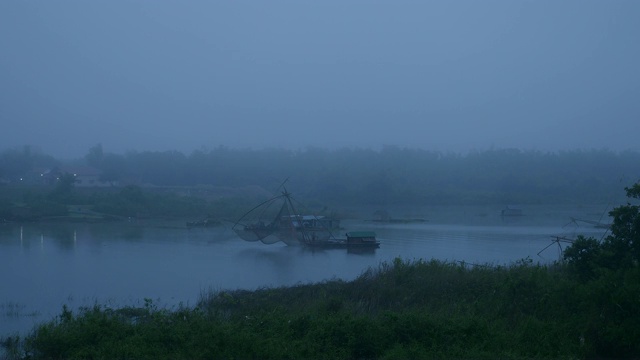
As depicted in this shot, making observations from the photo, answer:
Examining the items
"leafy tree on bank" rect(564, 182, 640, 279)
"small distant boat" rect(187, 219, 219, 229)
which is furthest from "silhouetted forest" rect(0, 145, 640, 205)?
"leafy tree on bank" rect(564, 182, 640, 279)

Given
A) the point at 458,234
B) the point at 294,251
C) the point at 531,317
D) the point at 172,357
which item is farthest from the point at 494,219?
the point at 172,357

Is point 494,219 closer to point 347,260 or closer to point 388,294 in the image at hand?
point 347,260

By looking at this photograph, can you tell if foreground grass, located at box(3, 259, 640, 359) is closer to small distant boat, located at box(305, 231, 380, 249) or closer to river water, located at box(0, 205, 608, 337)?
river water, located at box(0, 205, 608, 337)

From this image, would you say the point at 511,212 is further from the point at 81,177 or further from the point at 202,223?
the point at 81,177

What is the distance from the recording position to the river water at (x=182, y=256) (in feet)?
45.5

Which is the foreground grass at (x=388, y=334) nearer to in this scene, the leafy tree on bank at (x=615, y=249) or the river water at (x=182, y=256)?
the leafy tree on bank at (x=615, y=249)

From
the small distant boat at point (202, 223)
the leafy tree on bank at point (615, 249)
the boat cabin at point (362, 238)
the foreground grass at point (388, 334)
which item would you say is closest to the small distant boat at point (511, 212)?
the boat cabin at point (362, 238)

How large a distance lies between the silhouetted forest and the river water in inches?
249

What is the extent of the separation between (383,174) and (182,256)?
22.7 meters

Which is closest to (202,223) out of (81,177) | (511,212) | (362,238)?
(362,238)

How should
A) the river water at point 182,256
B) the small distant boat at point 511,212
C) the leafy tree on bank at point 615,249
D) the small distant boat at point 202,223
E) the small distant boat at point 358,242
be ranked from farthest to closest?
1. the small distant boat at point 511,212
2. the small distant boat at point 202,223
3. the small distant boat at point 358,242
4. the river water at point 182,256
5. the leafy tree on bank at point 615,249

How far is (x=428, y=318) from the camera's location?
749 centimetres

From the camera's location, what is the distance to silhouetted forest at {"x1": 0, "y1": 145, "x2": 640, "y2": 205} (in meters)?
37.9

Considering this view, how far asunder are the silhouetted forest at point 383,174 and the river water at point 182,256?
20.7 ft
